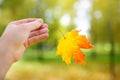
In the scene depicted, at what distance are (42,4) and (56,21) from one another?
0.29 m

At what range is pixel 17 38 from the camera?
36cm

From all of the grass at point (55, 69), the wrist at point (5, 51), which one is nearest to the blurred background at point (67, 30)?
the grass at point (55, 69)

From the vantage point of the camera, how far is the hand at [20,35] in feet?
1.14

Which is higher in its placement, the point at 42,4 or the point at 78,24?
the point at 42,4

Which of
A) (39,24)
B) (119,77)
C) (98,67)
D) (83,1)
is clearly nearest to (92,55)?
(98,67)

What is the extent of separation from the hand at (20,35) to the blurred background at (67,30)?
327 cm

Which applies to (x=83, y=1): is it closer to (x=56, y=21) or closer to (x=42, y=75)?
(x=56, y=21)

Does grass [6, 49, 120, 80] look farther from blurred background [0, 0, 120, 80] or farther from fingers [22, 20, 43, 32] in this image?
fingers [22, 20, 43, 32]

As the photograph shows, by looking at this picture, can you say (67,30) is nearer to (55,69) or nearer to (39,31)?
(55,69)

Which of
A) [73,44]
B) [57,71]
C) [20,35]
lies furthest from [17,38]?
[57,71]

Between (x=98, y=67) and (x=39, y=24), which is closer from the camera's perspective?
(x=39, y=24)

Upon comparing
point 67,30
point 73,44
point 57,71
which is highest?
point 73,44

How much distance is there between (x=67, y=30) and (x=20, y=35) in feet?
11.3

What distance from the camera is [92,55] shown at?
409cm
